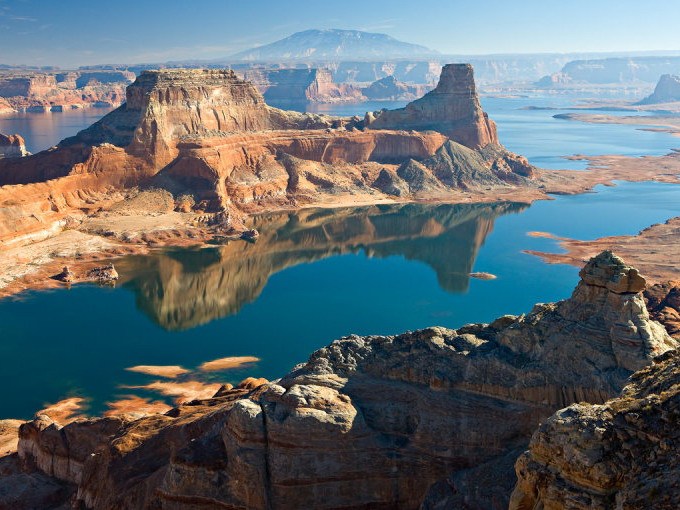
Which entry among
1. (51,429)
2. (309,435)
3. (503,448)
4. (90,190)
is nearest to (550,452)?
(503,448)

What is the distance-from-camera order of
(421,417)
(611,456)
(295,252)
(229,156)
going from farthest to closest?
(229,156)
(295,252)
(421,417)
(611,456)

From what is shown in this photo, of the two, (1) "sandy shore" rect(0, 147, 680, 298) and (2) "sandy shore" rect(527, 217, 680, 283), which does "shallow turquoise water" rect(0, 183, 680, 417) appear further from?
(1) "sandy shore" rect(0, 147, 680, 298)

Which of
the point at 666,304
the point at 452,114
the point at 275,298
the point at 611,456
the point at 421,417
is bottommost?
the point at 275,298

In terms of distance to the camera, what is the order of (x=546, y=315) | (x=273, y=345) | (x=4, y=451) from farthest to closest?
(x=273, y=345)
(x=4, y=451)
(x=546, y=315)

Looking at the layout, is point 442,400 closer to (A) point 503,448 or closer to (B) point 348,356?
(A) point 503,448

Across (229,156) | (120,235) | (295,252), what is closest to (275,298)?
(295,252)

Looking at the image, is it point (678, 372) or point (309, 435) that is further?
point (309, 435)

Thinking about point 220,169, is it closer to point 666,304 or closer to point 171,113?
point 171,113
